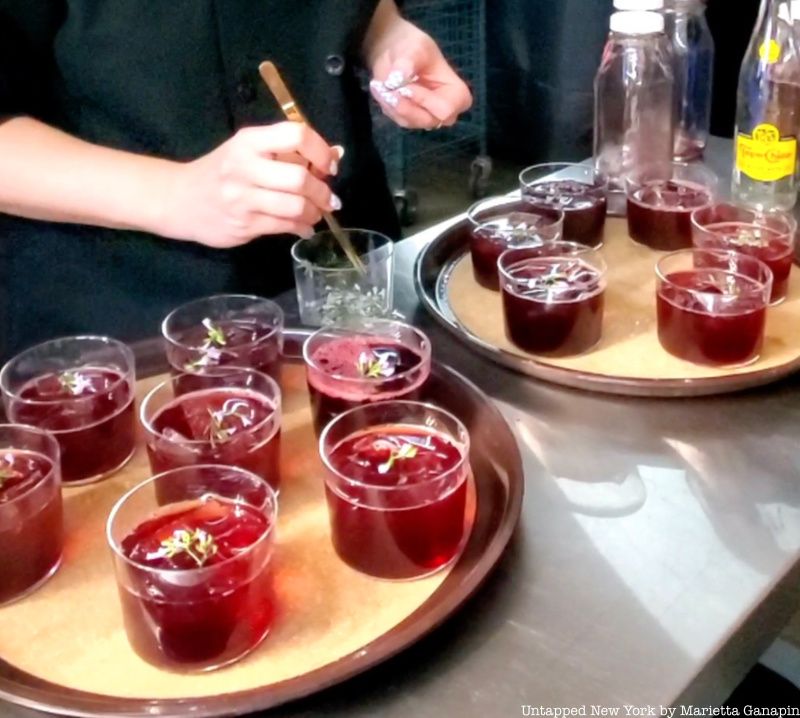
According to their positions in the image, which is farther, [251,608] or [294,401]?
[294,401]

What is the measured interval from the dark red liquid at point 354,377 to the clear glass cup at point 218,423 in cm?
5

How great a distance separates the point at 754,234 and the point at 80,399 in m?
0.78

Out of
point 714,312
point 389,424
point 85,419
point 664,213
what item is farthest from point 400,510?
point 664,213

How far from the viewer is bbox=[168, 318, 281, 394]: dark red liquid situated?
3.40 ft

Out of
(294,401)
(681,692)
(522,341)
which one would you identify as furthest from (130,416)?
(681,692)

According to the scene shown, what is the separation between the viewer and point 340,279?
1.20 m

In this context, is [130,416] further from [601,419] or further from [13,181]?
[601,419]

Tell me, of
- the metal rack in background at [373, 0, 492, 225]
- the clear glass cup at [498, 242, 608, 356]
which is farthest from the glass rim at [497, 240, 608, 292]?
the metal rack in background at [373, 0, 492, 225]

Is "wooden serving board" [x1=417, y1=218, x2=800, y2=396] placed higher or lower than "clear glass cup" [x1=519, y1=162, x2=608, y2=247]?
lower

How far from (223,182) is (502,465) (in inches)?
15.2

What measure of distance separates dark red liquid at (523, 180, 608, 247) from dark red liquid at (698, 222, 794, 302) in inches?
5.6

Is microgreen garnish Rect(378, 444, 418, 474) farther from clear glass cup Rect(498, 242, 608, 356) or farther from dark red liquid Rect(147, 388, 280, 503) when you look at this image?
clear glass cup Rect(498, 242, 608, 356)

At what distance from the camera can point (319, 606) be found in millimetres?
809

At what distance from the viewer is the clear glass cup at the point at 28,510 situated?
816 millimetres
